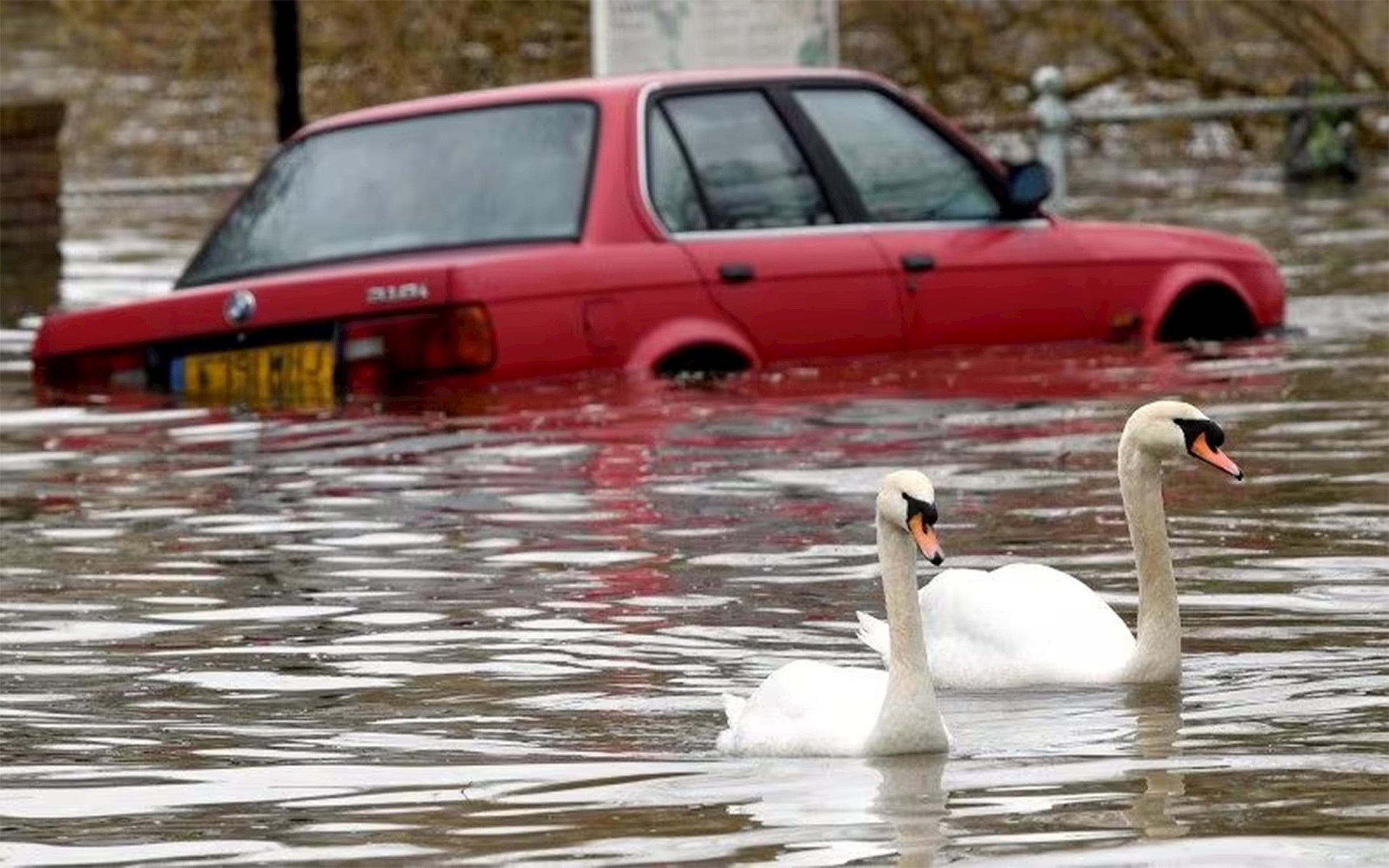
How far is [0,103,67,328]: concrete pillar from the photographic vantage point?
989 inches

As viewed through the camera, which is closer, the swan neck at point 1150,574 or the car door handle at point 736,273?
the swan neck at point 1150,574

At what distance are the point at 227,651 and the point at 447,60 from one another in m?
21.5

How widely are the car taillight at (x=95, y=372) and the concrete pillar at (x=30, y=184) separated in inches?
377

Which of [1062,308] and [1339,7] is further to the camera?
[1339,7]

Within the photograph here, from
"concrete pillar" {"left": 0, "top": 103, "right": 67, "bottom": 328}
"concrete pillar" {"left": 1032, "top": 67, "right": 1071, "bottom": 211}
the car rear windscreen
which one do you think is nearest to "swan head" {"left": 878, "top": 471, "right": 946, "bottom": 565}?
the car rear windscreen

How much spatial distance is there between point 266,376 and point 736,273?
5.29 feet

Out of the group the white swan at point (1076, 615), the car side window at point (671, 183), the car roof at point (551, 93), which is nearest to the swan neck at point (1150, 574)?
the white swan at point (1076, 615)

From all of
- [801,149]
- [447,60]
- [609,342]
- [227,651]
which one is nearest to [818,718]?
[227,651]

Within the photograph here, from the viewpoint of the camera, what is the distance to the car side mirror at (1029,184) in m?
15.2

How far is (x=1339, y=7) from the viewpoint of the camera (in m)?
32.1

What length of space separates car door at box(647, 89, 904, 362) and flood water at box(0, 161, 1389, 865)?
0.56ft

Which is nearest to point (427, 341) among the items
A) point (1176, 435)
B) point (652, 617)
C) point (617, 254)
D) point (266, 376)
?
point (266, 376)

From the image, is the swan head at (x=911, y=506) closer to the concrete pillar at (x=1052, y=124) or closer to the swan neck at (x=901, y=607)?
the swan neck at (x=901, y=607)

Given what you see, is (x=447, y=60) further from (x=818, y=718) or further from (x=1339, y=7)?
(x=818, y=718)
